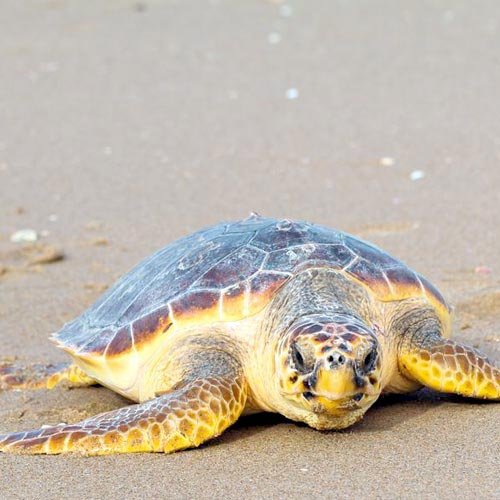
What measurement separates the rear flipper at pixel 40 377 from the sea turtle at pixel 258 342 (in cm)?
34

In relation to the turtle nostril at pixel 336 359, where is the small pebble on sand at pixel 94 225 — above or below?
below

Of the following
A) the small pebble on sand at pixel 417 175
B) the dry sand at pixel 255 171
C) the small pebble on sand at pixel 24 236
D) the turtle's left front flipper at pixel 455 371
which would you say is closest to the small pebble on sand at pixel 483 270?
the dry sand at pixel 255 171

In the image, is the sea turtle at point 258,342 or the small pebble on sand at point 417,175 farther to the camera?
the small pebble on sand at point 417,175

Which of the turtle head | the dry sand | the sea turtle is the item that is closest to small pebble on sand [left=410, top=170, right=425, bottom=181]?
the dry sand

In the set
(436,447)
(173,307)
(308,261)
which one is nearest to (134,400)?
(173,307)

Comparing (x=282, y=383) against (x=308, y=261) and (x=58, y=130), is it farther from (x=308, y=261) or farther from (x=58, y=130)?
(x=58, y=130)

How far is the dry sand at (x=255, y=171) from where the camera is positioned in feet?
10.3

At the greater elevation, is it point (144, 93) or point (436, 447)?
point (436, 447)

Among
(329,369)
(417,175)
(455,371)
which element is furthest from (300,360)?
(417,175)

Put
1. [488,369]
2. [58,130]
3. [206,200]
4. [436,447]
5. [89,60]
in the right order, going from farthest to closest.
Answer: [89,60] < [58,130] < [206,200] < [488,369] < [436,447]

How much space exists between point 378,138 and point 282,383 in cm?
448

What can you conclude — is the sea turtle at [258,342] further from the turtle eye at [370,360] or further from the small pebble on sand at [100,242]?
the small pebble on sand at [100,242]

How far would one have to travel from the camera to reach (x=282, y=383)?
3.28 meters

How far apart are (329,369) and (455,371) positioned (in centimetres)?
66
